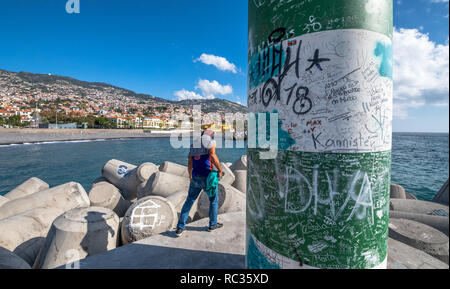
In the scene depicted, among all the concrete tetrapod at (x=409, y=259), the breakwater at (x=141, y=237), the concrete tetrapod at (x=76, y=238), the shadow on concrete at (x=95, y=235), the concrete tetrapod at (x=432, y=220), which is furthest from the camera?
the concrete tetrapod at (x=432, y=220)

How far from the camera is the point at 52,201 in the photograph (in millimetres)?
5227

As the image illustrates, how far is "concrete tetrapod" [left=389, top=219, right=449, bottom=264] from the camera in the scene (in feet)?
10.9

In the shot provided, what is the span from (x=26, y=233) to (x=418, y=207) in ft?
29.8

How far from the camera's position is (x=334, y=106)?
1542 millimetres

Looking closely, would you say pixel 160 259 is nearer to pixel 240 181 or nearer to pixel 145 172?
pixel 240 181

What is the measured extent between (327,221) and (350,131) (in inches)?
26.8

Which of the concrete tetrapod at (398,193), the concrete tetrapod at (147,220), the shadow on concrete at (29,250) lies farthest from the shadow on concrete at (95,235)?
the concrete tetrapod at (398,193)

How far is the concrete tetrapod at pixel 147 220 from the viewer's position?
363 centimetres

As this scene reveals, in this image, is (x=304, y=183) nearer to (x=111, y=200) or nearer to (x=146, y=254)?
(x=146, y=254)

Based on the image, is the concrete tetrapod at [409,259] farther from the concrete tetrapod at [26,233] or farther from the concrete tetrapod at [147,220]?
the concrete tetrapod at [26,233]

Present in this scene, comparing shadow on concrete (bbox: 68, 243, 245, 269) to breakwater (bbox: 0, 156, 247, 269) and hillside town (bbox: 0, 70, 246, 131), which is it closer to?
breakwater (bbox: 0, 156, 247, 269)

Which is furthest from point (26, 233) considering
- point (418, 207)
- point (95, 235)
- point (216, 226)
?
point (418, 207)

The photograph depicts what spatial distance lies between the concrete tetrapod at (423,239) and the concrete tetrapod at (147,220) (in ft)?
12.5
